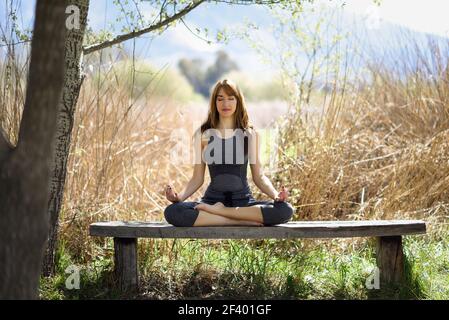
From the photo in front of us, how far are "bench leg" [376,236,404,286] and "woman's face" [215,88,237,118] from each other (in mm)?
1081

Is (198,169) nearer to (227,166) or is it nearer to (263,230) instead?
(227,166)

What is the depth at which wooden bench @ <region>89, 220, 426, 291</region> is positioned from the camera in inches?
139

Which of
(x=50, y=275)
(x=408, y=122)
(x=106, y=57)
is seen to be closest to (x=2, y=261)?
(x=50, y=275)

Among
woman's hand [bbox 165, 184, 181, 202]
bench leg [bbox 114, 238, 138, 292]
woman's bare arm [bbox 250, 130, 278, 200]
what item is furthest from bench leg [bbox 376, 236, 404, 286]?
bench leg [bbox 114, 238, 138, 292]

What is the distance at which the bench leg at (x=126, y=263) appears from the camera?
3.72 m

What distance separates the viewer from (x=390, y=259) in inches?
150

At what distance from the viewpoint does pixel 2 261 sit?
104 inches

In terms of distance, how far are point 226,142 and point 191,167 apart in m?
2.11

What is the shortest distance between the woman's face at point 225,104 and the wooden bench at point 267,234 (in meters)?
0.72

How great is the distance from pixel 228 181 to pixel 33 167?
154cm

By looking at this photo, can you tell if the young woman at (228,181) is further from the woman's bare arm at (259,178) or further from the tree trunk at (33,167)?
the tree trunk at (33,167)

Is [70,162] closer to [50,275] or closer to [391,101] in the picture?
[50,275]

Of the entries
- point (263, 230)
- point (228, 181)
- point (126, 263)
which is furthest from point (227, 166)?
point (126, 263)
